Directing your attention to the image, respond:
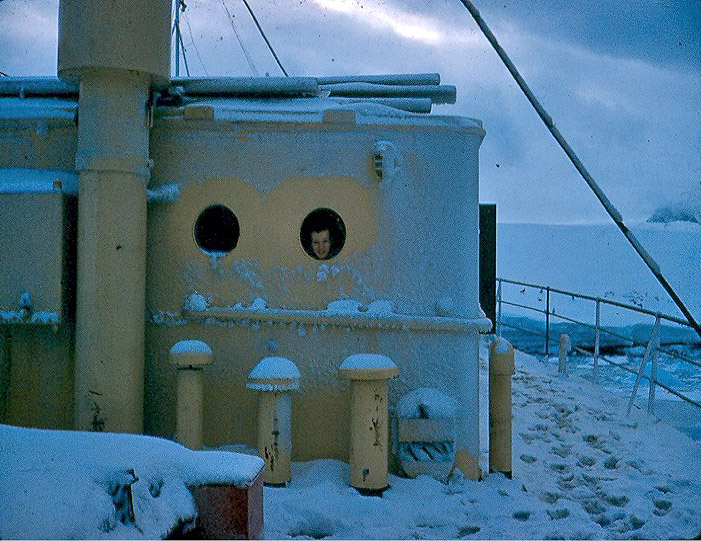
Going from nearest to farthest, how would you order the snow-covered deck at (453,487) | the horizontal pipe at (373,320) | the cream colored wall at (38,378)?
the snow-covered deck at (453,487) < the horizontal pipe at (373,320) < the cream colored wall at (38,378)

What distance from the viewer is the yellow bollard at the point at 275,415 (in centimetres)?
458

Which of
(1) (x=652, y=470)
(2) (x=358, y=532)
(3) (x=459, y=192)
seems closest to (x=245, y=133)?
(3) (x=459, y=192)

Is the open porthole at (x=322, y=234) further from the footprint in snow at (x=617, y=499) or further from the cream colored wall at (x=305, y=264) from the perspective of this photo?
the footprint in snow at (x=617, y=499)

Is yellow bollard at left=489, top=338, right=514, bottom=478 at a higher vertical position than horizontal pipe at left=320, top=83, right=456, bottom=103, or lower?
lower

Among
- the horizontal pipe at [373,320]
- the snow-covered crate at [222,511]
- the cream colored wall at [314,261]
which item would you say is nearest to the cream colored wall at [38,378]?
the cream colored wall at [314,261]

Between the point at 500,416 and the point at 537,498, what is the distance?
611 millimetres

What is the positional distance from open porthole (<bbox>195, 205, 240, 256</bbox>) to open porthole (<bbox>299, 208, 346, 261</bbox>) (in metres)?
0.50

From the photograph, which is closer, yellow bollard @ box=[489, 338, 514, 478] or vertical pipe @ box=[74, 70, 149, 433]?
vertical pipe @ box=[74, 70, 149, 433]

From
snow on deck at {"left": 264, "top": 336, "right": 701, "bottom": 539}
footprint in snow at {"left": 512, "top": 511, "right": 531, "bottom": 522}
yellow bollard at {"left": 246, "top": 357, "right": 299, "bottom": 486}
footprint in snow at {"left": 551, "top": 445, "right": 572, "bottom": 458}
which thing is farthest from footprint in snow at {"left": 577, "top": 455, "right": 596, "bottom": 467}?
yellow bollard at {"left": 246, "top": 357, "right": 299, "bottom": 486}

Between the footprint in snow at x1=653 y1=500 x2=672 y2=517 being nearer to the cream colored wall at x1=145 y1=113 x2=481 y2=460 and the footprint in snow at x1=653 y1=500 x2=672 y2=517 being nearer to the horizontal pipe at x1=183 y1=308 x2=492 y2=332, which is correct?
the cream colored wall at x1=145 y1=113 x2=481 y2=460

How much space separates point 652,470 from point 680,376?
318 inches

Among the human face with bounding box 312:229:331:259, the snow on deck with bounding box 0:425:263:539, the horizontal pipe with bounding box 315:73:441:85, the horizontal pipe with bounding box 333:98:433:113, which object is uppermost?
the horizontal pipe with bounding box 315:73:441:85

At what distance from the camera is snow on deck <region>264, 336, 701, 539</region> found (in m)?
4.16

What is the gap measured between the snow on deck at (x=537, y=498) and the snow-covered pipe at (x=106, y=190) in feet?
4.35
